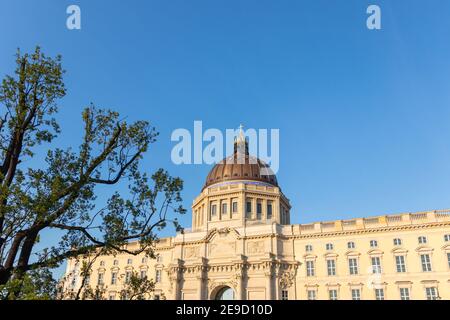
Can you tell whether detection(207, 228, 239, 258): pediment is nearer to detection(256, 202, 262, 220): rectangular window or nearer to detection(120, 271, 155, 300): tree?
detection(256, 202, 262, 220): rectangular window

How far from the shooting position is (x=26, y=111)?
1531cm

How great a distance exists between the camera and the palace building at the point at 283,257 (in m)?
46.9

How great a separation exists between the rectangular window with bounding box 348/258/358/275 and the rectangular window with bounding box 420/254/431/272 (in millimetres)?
7584

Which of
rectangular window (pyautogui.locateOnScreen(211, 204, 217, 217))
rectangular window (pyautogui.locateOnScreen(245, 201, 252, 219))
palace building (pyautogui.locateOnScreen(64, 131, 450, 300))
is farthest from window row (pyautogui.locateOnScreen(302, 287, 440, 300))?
rectangular window (pyautogui.locateOnScreen(211, 204, 217, 217))

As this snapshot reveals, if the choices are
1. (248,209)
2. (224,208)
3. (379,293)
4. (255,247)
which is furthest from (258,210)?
(379,293)

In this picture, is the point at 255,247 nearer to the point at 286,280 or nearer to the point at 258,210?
the point at 286,280

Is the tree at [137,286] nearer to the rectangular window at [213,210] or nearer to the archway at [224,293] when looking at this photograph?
the archway at [224,293]

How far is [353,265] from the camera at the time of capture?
49.9m

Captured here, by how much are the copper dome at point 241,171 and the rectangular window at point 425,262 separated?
28.0 m

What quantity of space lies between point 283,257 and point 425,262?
17.3m

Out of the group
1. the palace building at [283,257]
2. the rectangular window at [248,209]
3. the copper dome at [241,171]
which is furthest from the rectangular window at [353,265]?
the copper dome at [241,171]
